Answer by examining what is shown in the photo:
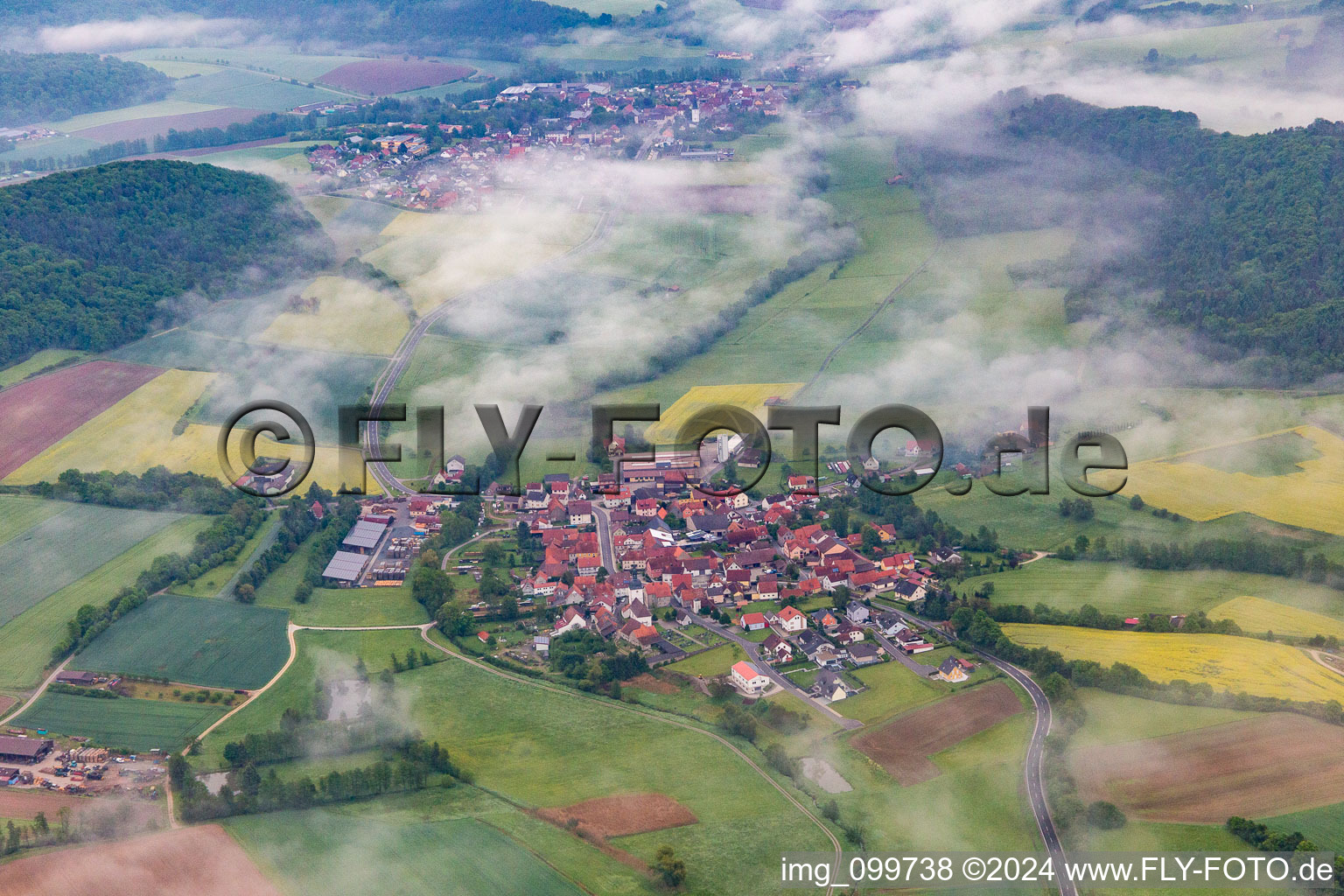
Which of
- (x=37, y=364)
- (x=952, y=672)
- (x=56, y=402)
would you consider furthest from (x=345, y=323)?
(x=952, y=672)

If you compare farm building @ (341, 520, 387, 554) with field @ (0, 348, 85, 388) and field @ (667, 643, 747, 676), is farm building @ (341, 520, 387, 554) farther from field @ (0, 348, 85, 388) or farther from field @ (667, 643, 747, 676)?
field @ (0, 348, 85, 388)

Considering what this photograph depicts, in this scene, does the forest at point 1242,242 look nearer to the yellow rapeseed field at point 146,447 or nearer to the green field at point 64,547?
the yellow rapeseed field at point 146,447

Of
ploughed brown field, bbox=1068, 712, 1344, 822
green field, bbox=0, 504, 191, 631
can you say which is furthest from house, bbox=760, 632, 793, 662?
green field, bbox=0, 504, 191, 631

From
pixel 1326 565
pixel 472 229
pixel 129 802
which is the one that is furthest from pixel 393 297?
pixel 1326 565

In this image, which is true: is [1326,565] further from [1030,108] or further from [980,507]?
[1030,108]

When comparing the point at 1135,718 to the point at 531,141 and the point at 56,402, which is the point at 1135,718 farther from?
the point at 531,141

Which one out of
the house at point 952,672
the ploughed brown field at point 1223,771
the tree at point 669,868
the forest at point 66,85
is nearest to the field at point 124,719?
the tree at point 669,868

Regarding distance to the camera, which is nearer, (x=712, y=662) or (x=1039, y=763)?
(x=1039, y=763)
